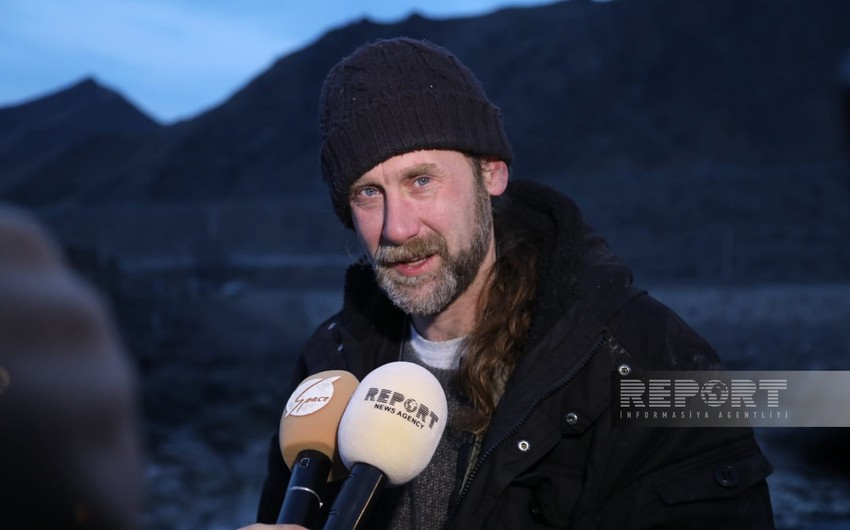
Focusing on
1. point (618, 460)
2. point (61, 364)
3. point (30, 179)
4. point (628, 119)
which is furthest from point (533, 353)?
point (628, 119)

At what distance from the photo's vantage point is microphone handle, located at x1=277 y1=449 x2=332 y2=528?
3.38 feet

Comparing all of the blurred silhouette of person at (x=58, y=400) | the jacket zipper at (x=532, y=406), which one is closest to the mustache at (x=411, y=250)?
the jacket zipper at (x=532, y=406)

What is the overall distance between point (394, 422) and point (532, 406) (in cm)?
30

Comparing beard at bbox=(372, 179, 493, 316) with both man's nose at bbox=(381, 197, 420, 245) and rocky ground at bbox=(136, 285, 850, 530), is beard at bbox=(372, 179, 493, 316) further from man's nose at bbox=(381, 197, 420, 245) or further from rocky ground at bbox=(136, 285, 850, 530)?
rocky ground at bbox=(136, 285, 850, 530)

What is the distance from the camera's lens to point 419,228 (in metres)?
1.61

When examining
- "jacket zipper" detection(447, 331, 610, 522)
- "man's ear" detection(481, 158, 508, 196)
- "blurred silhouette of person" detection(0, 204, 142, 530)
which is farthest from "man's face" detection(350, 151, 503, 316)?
"blurred silhouette of person" detection(0, 204, 142, 530)

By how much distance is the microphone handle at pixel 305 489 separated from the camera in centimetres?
103

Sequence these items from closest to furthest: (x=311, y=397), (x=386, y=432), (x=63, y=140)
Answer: (x=386, y=432) < (x=311, y=397) < (x=63, y=140)

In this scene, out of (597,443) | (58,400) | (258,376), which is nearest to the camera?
(58,400)

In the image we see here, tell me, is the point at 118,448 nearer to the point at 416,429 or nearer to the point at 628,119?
the point at 416,429

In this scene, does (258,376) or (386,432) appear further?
(258,376)

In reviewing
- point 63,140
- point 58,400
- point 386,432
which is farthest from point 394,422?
point 63,140

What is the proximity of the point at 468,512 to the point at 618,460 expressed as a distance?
23cm

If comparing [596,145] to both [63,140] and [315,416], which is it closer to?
[63,140]
